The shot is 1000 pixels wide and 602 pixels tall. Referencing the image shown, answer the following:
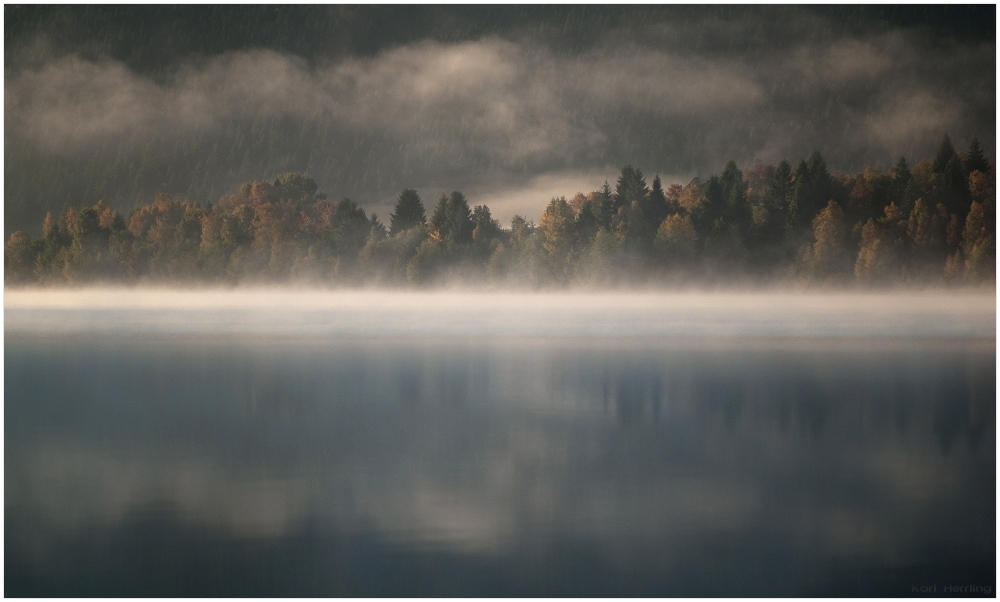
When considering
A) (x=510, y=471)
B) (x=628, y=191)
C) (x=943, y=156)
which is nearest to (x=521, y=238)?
(x=628, y=191)

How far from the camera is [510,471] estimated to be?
29.3 feet

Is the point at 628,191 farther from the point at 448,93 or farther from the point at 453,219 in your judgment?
the point at 448,93

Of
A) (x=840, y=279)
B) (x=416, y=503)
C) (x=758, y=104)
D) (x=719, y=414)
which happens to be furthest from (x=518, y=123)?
(x=416, y=503)

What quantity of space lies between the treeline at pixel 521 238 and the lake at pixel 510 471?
244cm

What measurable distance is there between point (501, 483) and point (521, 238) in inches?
537

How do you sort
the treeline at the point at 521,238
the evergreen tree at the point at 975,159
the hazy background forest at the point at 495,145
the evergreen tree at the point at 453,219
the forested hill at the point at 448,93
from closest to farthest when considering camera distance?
the evergreen tree at the point at 975,159
the forested hill at the point at 448,93
the hazy background forest at the point at 495,145
the treeline at the point at 521,238
the evergreen tree at the point at 453,219

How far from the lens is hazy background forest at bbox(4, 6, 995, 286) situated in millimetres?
18781

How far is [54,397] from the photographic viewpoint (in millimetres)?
13508

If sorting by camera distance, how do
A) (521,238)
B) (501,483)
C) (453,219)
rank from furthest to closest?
(453,219)
(521,238)
(501,483)

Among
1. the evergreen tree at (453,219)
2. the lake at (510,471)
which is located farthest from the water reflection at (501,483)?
the evergreen tree at (453,219)

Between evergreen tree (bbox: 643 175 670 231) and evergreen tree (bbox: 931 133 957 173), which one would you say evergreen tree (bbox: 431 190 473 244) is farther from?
evergreen tree (bbox: 931 133 957 173)

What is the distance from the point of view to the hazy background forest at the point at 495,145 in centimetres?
1878

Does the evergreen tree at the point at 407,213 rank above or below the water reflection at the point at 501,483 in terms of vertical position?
above

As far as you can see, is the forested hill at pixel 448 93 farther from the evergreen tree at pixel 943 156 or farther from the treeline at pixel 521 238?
the treeline at pixel 521 238
